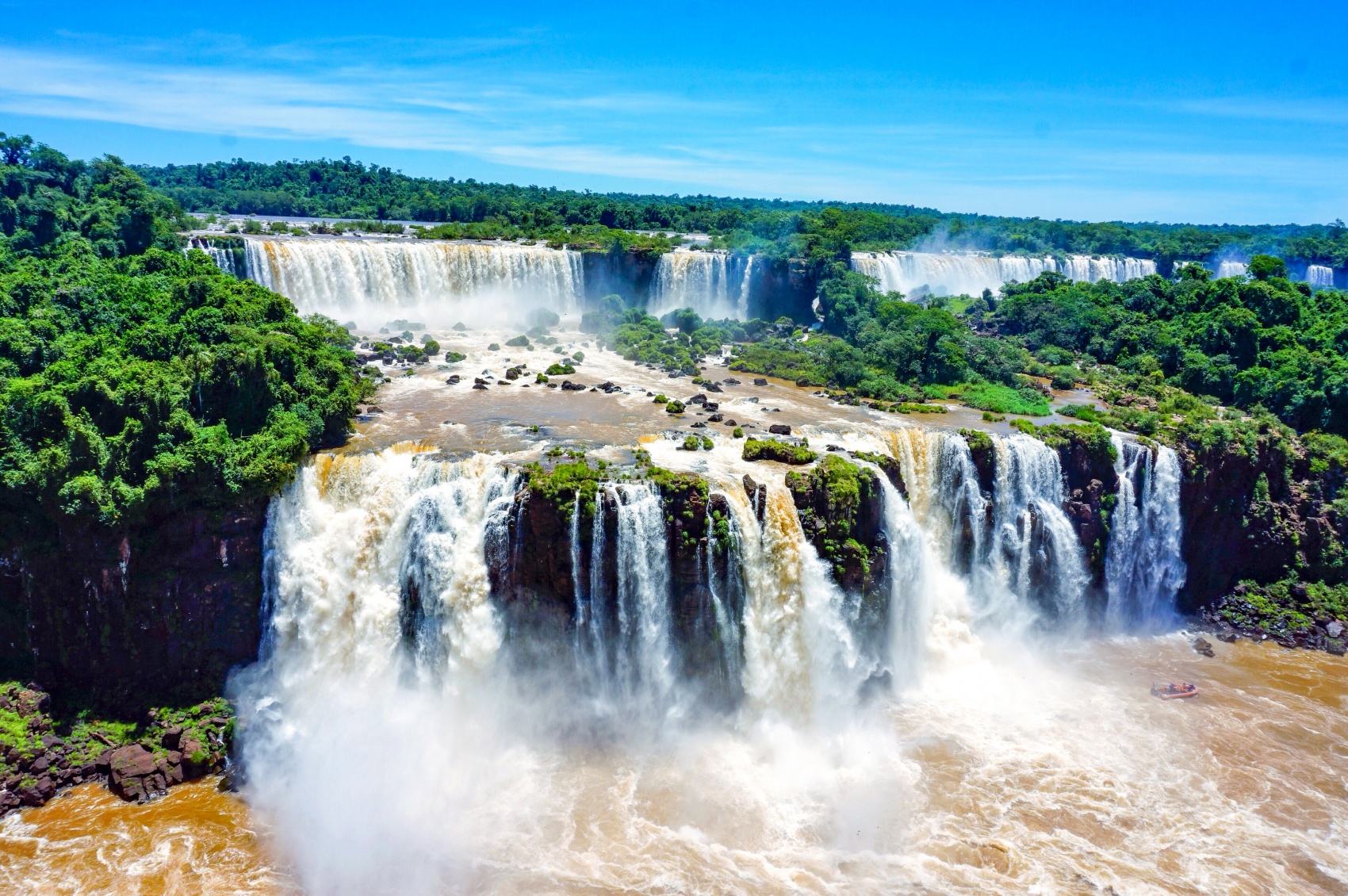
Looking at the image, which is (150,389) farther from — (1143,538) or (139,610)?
(1143,538)

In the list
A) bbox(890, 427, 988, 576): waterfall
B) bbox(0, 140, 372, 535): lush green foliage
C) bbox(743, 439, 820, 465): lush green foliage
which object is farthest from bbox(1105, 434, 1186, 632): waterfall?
bbox(0, 140, 372, 535): lush green foliage

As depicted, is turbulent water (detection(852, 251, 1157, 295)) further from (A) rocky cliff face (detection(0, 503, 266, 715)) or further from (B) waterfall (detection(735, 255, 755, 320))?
(A) rocky cliff face (detection(0, 503, 266, 715))

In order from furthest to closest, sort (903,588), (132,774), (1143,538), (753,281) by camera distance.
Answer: (753,281) → (1143,538) → (903,588) → (132,774)

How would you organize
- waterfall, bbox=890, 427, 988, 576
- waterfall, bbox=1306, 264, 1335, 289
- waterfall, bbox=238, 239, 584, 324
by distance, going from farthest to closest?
waterfall, bbox=1306, 264, 1335, 289
waterfall, bbox=238, 239, 584, 324
waterfall, bbox=890, 427, 988, 576

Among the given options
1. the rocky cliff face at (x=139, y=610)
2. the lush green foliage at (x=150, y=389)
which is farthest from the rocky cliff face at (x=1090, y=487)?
the rocky cliff face at (x=139, y=610)

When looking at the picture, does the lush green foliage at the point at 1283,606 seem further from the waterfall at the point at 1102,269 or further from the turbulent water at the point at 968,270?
the waterfall at the point at 1102,269

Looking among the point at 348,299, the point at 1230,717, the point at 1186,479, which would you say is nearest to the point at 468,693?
the point at 1230,717

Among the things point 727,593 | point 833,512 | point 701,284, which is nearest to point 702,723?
point 727,593
